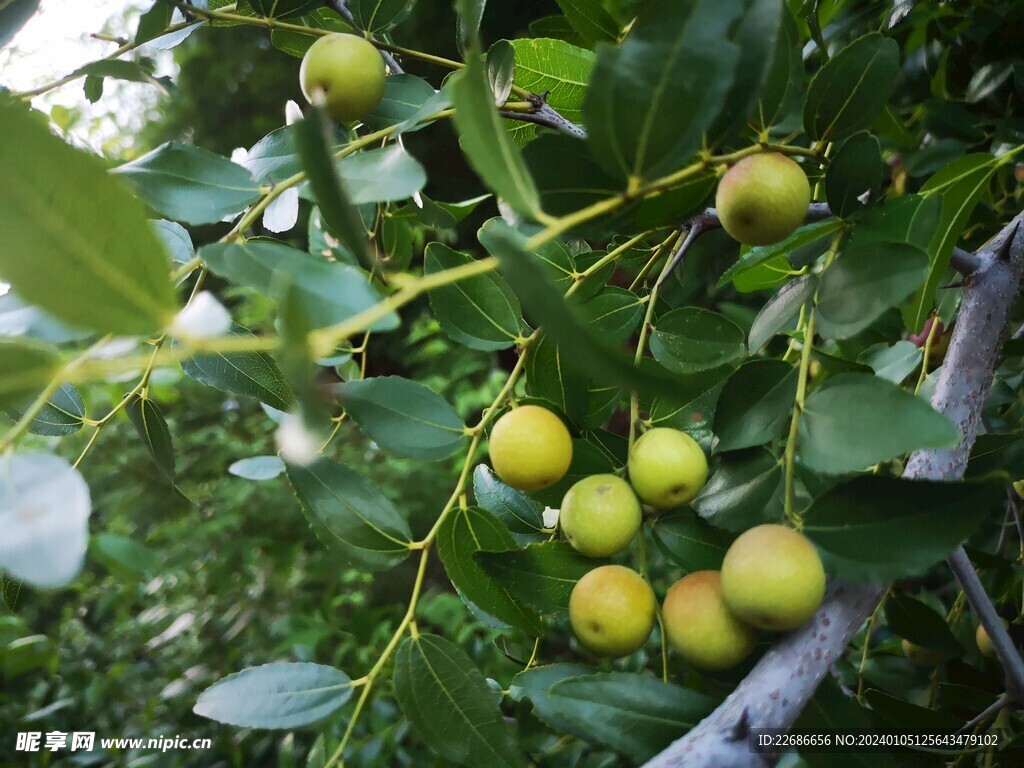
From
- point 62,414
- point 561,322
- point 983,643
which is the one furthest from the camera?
point 983,643

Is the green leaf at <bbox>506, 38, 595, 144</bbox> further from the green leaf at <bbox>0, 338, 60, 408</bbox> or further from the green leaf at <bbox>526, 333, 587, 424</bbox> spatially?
the green leaf at <bbox>0, 338, 60, 408</bbox>

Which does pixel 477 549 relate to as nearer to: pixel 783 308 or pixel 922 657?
pixel 783 308

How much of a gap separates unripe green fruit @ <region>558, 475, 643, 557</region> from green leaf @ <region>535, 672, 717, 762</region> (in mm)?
64

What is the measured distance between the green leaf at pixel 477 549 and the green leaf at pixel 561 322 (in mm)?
216

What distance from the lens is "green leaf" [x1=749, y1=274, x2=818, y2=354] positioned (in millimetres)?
374

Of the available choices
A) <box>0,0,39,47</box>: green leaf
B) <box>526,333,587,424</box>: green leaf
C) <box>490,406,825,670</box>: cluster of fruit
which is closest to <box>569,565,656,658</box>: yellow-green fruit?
<box>490,406,825,670</box>: cluster of fruit

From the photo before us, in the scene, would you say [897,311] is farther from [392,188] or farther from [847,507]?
[392,188]

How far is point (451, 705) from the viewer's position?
39cm

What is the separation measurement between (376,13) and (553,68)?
124 millimetres

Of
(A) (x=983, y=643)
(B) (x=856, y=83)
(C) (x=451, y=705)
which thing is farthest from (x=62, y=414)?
(A) (x=983, y=643)

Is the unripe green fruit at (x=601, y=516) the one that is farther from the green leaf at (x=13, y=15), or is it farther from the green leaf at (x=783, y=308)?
the green leaf at (x=13, y=15)

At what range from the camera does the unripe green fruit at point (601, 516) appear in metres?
0.36

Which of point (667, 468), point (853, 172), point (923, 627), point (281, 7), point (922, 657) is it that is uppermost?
point (281, 7)

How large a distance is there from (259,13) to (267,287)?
0.29 m
